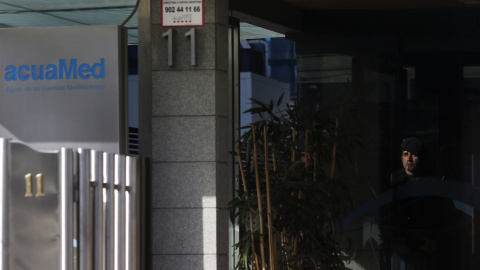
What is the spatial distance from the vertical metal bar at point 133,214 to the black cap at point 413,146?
229 centimetres

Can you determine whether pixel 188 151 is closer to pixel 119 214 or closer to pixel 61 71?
pixel 119 214

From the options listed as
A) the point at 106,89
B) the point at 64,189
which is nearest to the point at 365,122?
the point at 106,89

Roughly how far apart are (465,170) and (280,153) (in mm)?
1526

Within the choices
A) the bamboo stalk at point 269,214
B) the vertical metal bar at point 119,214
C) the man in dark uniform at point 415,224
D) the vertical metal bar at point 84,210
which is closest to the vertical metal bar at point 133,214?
the vertical metal bar at point 119,214

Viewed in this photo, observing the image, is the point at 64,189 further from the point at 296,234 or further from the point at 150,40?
the point at 296,234

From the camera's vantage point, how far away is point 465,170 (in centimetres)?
662

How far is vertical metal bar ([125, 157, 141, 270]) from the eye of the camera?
514cm

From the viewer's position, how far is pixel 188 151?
218 inches

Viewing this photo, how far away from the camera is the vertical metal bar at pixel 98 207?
4.63 meters

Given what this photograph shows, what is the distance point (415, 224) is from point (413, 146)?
1.86 ft

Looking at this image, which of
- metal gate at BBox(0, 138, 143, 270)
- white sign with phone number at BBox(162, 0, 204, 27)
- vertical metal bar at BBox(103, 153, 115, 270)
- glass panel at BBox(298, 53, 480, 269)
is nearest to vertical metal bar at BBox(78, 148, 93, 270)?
metal gate at BBox(0, 138, 143, 270)

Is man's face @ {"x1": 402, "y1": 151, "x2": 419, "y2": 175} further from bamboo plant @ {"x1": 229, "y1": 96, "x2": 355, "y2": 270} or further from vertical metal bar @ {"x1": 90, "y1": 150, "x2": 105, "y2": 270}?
vertical metal bar @ {"x1": 90, "y1": 150, "x2": 105, "y2": 270}

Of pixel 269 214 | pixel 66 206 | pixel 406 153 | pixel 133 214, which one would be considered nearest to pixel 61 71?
pixel 133 214

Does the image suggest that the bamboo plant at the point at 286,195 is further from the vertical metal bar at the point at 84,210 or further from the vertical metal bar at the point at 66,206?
the vertical metal bar at the point at 66,206
